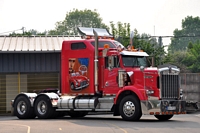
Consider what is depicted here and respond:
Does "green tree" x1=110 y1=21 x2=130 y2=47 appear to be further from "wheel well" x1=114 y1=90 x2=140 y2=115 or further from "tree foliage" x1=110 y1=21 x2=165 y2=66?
"wheel well" x1=114 y1=90 x2=140 y2=115

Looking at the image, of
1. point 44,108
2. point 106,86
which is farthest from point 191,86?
point 44,108

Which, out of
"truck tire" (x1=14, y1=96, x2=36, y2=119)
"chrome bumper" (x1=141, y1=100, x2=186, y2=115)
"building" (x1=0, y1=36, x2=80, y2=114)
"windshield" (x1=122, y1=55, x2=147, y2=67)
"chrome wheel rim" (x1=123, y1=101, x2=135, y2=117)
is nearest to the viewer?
"chrome bumper" (x1=141, y1=100, x2=186, y2=115)

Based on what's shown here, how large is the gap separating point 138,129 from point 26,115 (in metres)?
10.2

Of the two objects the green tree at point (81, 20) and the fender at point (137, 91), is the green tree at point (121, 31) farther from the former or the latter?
the green tree at point (81, 20)

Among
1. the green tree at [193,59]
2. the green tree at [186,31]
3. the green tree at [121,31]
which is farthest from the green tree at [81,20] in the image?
the green tree at [121,31]

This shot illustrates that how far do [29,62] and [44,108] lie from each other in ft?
31.5

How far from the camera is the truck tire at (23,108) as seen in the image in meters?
31.5

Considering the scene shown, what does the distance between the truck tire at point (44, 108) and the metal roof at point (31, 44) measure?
814 cm

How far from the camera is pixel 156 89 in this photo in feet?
89.1

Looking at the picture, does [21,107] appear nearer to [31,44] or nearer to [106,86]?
[106,86]

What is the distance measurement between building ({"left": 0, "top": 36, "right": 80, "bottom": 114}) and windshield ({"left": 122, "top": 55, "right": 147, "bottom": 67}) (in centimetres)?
1063

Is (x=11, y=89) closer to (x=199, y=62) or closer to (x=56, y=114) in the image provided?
(x=56, y=114)

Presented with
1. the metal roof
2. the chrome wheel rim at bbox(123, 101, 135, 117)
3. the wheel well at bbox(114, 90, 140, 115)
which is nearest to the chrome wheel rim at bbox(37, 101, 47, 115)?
the wheel well at bbox(114, 90, 140, 115)

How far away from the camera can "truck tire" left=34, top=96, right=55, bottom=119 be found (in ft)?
100
